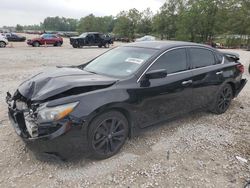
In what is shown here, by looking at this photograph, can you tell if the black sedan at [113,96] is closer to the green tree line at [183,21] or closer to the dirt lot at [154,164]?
the dirt lot at [154,164]

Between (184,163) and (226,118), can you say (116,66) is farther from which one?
(226,118)

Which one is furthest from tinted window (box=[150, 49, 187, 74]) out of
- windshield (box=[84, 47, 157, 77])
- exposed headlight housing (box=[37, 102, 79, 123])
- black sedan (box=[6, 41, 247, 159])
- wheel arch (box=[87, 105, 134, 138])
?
exposed headlight housing (box=[37, 102, 79, 123])

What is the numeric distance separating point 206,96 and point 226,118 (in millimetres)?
769

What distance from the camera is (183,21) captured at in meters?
44.9

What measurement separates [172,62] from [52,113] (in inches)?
83.7

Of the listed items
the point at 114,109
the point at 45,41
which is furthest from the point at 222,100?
the point at 45,41

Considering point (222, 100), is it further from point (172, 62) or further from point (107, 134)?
point (107, 134)

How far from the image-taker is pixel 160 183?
2781mm

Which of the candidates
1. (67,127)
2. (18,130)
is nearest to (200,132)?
(67,127)

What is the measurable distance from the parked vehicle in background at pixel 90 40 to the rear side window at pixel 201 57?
69.8ft

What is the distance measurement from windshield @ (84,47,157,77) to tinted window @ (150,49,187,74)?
176 millimetres

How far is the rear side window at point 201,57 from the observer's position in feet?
13.8

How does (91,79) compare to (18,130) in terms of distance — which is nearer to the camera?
(18,130)

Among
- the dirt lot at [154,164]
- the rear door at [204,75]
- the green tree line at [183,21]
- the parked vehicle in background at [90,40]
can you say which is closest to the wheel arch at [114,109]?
the dirt lot at [154,164]
